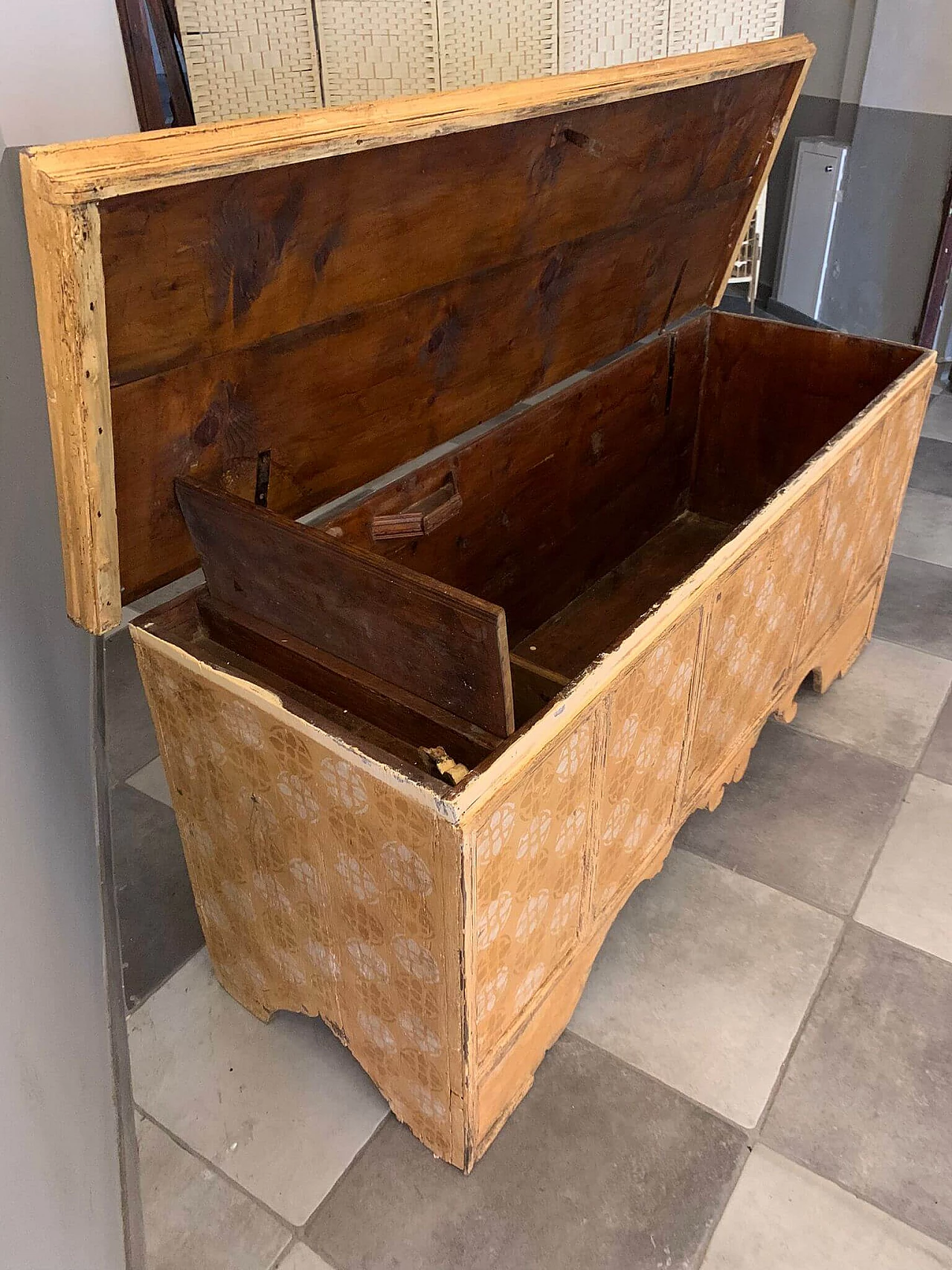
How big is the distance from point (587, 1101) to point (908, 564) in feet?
6.06

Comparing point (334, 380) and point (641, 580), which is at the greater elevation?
point (334, 380)

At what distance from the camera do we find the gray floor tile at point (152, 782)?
1.87 meters

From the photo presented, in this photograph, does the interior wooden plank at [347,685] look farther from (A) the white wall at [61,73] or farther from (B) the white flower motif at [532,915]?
(A) the white wall at [61,73]

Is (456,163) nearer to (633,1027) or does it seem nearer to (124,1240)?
(633,1027)

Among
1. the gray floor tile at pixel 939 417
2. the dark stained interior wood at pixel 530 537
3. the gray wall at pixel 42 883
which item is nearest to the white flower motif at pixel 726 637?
the dark stained interior wood at pixel 530 537

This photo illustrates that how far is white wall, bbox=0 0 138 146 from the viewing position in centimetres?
192

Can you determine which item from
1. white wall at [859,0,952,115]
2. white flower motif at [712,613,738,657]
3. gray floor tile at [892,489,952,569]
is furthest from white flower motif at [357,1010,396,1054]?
white wall at [859,0,952,115]

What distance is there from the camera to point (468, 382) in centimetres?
151

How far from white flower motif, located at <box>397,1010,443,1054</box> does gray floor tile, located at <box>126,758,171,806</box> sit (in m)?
0.90

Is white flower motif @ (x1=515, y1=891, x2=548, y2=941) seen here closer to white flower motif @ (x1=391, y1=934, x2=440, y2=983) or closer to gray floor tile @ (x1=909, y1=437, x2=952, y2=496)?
white flower motif @ (x1=391, y1=934, x2=440, y2=983)

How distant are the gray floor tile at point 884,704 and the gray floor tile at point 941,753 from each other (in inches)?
0.6

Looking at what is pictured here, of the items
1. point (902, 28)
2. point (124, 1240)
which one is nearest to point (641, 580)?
point (124, 1240)

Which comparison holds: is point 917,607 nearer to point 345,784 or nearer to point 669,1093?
point 669,1093

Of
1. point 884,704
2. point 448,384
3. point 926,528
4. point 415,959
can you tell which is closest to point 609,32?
point 926,528
